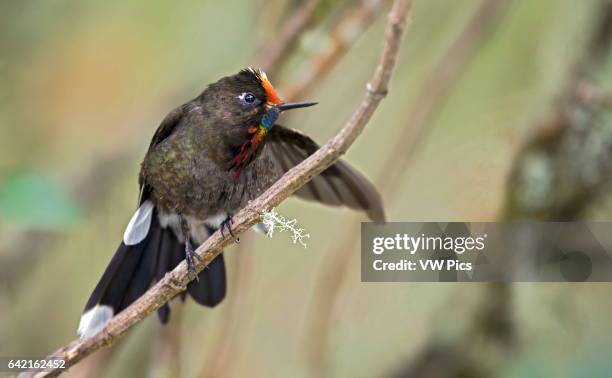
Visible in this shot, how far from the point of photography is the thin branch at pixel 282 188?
149 cm

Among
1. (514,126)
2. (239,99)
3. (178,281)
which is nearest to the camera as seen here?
(178,281)

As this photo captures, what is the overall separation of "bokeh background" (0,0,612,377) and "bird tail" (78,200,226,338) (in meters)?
0.22

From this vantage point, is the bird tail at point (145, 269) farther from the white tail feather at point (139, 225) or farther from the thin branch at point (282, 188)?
the thin branch at point (282, 188)

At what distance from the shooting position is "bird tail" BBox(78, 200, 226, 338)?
8.29ft

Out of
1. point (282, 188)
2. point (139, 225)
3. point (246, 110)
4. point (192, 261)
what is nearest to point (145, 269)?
point (139, 225)

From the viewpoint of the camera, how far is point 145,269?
8.61 feet

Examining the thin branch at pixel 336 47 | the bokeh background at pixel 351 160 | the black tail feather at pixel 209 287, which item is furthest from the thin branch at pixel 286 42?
the black tail feather at pixel 209 287

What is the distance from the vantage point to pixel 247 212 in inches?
70.6

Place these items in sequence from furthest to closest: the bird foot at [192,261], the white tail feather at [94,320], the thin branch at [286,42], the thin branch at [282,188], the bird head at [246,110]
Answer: the thin branch at [286,42] < the bird head at [246,110] < the white tail feather at [94,320] < the bird foot at [192,261] < the thin branch at [282,188]

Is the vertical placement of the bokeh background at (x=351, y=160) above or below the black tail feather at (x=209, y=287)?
above

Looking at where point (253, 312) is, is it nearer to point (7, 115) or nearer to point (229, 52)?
point (229, 52)

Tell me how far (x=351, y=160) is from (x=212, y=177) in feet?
3.70

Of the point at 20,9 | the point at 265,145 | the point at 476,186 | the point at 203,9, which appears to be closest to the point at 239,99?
the point at 265,145

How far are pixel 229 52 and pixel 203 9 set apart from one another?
25cm
